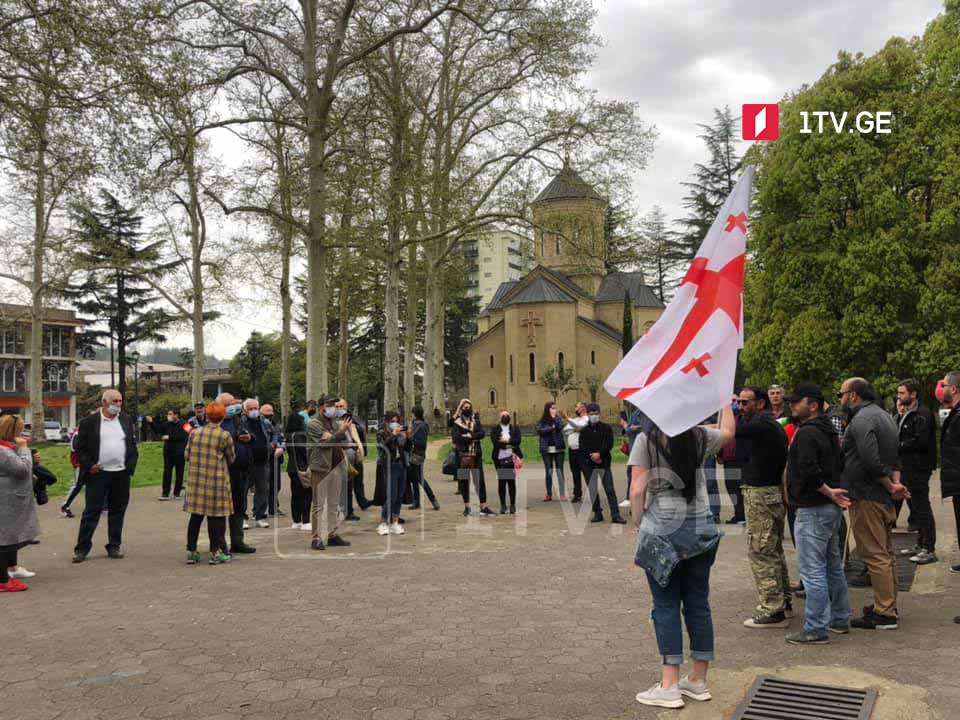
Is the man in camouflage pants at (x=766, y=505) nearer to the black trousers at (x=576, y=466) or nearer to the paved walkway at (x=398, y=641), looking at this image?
the paved walkway at (x=398, y=641)

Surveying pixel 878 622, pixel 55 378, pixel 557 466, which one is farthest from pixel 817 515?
pixel 55 378

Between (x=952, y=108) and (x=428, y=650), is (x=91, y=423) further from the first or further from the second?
(x=952, y=108)

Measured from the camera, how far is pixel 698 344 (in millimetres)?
5391

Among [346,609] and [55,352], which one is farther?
[55,352]

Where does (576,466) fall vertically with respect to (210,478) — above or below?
below

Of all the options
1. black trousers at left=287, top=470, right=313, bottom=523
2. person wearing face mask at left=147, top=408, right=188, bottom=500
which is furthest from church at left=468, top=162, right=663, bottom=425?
black trousers at left=287, top=470, right=313, bottom=523

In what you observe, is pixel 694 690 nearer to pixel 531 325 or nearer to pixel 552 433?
pixel 552 433

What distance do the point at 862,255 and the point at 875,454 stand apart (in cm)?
2779

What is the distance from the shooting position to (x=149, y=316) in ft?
199

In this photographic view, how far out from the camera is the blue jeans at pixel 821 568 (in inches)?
249

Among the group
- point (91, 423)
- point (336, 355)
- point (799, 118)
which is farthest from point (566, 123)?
point (336, 355)

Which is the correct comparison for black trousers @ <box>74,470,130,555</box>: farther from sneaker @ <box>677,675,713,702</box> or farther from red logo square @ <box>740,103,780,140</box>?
red logo square @ <box>740,103,780,140</box>

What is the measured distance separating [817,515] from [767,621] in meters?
1.01

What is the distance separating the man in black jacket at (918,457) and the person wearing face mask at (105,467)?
9.40m
